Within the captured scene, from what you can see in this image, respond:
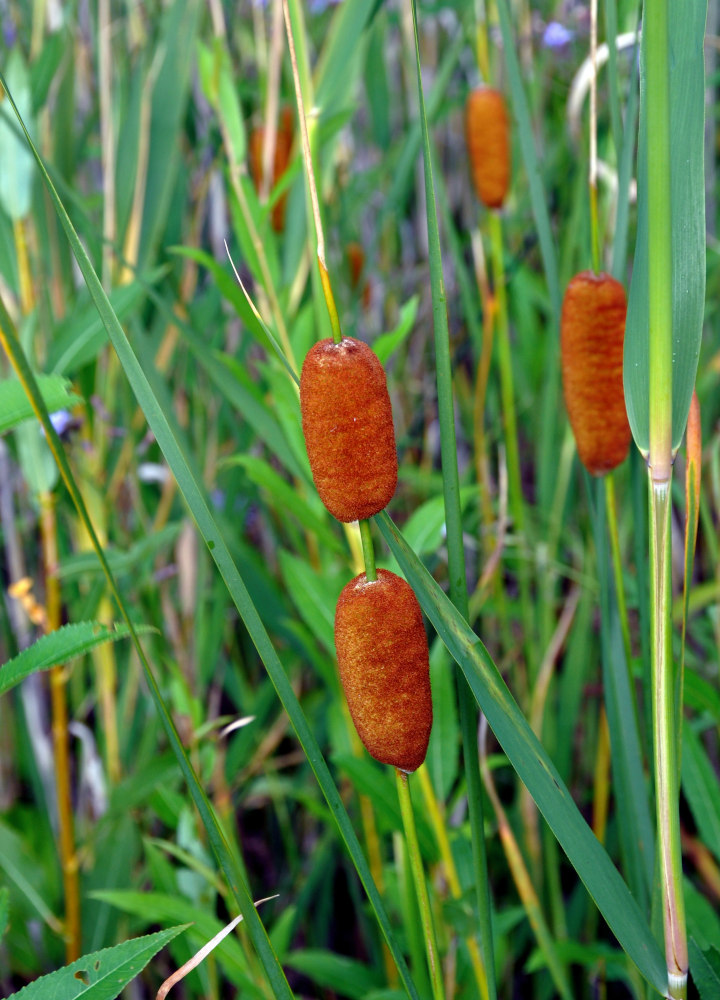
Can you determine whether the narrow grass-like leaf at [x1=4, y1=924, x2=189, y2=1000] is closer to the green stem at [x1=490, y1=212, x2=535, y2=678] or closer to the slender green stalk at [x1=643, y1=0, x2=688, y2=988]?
the slender green stalk at [x1=643, y1=0, x2=688, y2=988]

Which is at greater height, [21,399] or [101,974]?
[21,399]

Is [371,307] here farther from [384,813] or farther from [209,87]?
[384,813]

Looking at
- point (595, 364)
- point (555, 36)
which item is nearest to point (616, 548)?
point (595, 364)

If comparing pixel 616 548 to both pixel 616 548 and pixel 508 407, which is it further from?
pixel 508 407

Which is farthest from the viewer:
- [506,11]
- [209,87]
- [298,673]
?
[298,673]

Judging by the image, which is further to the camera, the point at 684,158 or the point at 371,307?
the point at 371,307

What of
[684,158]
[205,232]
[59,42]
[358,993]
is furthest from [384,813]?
[205,232]
